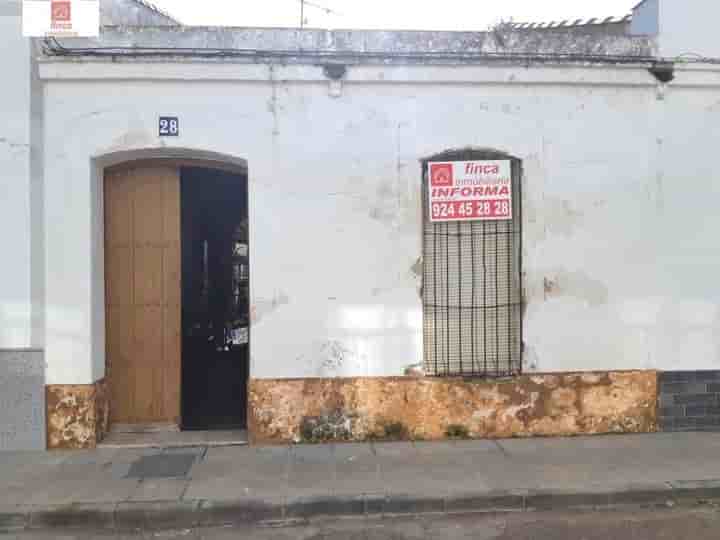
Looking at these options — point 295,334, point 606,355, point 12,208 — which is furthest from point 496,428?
point 12,208

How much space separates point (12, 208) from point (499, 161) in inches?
183

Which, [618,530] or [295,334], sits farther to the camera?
[295,334]

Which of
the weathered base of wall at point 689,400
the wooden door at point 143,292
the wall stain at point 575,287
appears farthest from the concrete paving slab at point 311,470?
the weathered base of wall at point 689,400

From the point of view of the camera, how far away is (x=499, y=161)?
22.8 feet

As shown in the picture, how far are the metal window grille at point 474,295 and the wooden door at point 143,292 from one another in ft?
8.49

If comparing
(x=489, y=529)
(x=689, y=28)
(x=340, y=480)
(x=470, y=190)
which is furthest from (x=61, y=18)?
(x=689, y=28)

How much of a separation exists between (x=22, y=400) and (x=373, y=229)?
3.67 metres

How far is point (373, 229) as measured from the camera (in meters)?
6.87

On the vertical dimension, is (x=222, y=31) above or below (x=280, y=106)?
above

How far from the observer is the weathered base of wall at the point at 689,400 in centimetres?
707

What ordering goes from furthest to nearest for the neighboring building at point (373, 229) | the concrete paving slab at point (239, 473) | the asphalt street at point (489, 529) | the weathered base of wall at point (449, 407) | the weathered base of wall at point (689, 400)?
1. the weathered base of wall at point (689, 400)
2. the weathered base of wall at point (449, 407)
3. the neighboring building at point (373, 229)
4. the concrete paving slab at point (239, 473)
5. the asphalt street at point (489, 529)

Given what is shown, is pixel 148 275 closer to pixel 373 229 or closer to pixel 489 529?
pixel 373 229

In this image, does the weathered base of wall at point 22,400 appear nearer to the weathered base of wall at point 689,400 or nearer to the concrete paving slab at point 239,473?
the concrete paving slab at point 239,473

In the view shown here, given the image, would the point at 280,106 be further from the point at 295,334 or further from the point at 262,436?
the point at 262,436
